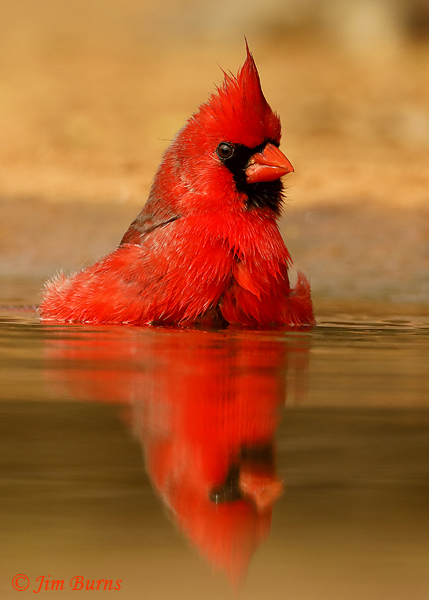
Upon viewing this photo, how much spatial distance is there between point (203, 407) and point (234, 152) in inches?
78.0

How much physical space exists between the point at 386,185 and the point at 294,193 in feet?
2.85

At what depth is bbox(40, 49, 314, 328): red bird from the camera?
369 cm

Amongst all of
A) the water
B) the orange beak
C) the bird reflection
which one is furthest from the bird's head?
the water

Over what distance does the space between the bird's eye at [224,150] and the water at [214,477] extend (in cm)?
120

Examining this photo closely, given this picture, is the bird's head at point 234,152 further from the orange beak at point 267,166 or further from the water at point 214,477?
the water at point 214,477

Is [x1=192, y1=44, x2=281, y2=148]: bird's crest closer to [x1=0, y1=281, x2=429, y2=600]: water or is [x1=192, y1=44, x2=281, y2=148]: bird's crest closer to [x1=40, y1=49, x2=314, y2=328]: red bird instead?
[x1=40, y1=49, x2=314, y2=328]: red bird

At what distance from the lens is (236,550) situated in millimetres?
1209

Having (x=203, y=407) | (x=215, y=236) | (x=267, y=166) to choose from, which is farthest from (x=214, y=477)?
(x=267, y=166)

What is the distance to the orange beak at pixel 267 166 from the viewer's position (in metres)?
3.80

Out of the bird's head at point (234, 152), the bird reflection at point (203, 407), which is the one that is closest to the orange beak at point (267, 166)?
the bird's head at point (234, 152)

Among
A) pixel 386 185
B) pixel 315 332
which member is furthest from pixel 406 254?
pixel 315 332

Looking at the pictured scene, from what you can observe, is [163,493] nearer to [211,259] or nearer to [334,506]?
[334,506]

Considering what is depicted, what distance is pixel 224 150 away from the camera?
3873 millimetres

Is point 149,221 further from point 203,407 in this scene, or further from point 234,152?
point 203,407
